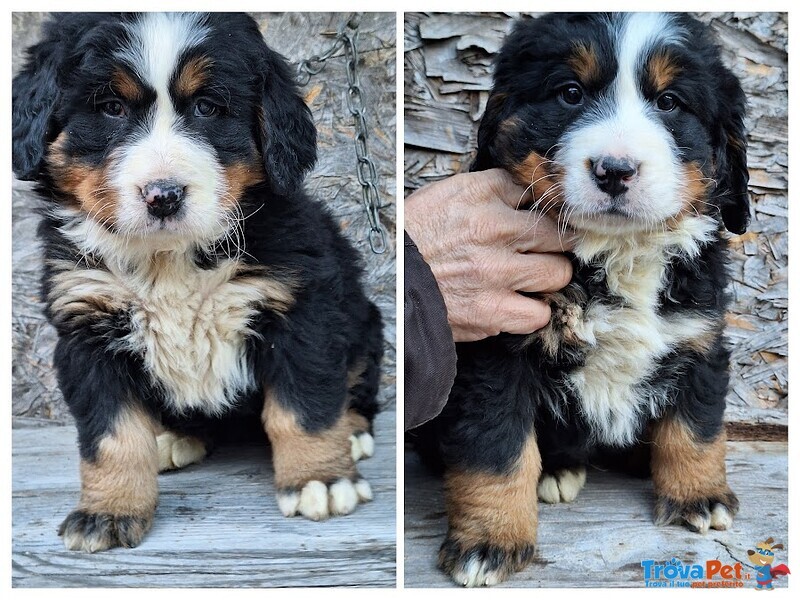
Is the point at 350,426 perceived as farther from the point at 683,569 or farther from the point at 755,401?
the point at 755,401

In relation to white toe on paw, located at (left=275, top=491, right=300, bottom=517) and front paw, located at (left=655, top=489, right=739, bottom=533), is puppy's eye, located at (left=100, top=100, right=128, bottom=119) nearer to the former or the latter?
white toe on paw, located at (left=275, top=491, right=300, bottom=517)

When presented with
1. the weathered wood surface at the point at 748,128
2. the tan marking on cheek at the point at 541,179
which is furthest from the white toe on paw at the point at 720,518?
the tan marking on cheek at the point at 541,179

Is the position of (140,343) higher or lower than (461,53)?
lower

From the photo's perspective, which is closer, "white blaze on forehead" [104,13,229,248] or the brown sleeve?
"white blaze on forehead" [104,13,229,248]

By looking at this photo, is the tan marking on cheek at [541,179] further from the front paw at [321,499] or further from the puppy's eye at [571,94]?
the front paw at [321,499]

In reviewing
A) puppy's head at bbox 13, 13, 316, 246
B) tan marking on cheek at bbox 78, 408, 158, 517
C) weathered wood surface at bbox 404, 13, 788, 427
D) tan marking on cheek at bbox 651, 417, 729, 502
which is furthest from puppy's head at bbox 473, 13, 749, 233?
tan marking on cheek at bbox 78, 408, 158, 517

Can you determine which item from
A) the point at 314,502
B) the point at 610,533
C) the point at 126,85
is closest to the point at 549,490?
the point at 610,533
